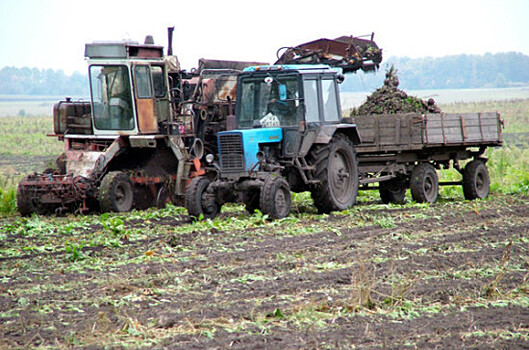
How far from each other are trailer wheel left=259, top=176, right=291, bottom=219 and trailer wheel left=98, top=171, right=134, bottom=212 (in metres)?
3.83

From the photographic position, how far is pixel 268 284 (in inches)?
337

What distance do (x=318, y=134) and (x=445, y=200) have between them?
4.78 metres

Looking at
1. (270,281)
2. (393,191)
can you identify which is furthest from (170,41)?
(270,281)

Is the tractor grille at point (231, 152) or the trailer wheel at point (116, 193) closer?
the tractor grille at point (231, 152)

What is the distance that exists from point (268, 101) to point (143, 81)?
3.78 m

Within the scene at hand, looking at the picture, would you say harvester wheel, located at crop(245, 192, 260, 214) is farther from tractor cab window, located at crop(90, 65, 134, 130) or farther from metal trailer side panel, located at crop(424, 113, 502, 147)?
metal trailer side panel, located at crop(424, 113, 502, 147)

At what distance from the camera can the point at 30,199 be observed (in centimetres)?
1547

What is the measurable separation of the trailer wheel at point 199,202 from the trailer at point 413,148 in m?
3.72

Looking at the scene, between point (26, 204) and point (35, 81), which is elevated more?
point (35, 81)

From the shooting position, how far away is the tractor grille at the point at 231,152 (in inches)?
530

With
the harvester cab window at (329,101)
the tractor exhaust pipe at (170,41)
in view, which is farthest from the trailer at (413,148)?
the tractor exhaust pipe at (170,41)

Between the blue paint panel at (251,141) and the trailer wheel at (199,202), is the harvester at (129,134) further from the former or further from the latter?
the blue paint panel at (251,141)

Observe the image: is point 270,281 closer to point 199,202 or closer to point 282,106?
point 199,202

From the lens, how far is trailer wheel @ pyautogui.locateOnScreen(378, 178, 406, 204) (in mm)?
17203
